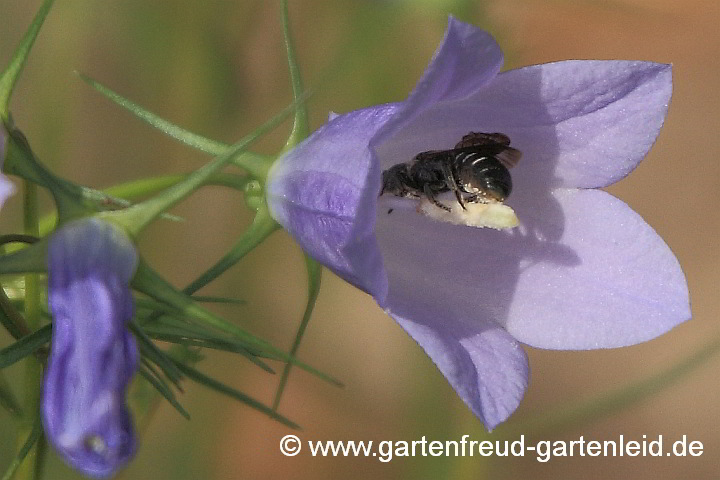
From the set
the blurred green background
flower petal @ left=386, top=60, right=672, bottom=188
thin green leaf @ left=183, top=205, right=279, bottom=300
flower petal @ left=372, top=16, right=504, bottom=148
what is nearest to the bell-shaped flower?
thin green leaf @ left=183, top=205, right=279, bottom=300

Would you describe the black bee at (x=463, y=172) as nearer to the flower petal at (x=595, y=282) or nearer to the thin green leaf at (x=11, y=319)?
the flower petal at (x=595, y=282)

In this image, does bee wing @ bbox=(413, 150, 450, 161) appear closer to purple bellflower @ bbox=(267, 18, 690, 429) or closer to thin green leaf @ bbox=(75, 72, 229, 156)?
purple bellflower @ bbox=(267, 18, 690, 429)

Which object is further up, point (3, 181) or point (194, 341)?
point (3, 181)

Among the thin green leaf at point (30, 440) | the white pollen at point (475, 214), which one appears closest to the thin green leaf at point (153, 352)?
the thin green leaf at point (30, 440)

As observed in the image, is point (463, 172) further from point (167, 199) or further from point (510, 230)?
point (167, 199)

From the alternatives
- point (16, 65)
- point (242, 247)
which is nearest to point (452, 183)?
point (242, 247)

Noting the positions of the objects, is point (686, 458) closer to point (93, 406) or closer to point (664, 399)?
point (664, 399)
